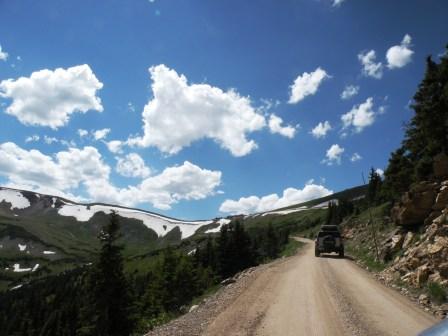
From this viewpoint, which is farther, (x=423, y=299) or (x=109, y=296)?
(x=109, y=296)

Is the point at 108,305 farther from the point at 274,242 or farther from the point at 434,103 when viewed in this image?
the point at 274,242

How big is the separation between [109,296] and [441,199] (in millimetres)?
27012

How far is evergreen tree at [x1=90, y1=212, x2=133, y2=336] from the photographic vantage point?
31625 mm

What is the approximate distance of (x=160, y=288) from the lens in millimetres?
48562

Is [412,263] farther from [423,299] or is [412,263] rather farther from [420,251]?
[423,299]

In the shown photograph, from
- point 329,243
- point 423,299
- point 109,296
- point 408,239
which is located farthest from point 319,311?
point 109,296

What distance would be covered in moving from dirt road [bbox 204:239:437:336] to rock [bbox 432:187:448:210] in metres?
7.70

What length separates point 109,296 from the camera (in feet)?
104

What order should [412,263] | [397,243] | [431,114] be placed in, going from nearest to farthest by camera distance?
[412,263], [397,243], [431,114]

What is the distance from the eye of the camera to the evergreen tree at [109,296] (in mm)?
31625

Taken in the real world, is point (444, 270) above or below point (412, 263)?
below

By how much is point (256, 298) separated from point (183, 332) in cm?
474

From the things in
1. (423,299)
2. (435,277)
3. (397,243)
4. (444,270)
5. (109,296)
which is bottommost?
(423,299)

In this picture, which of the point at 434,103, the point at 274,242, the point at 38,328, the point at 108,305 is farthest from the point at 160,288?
the point at 38,328
